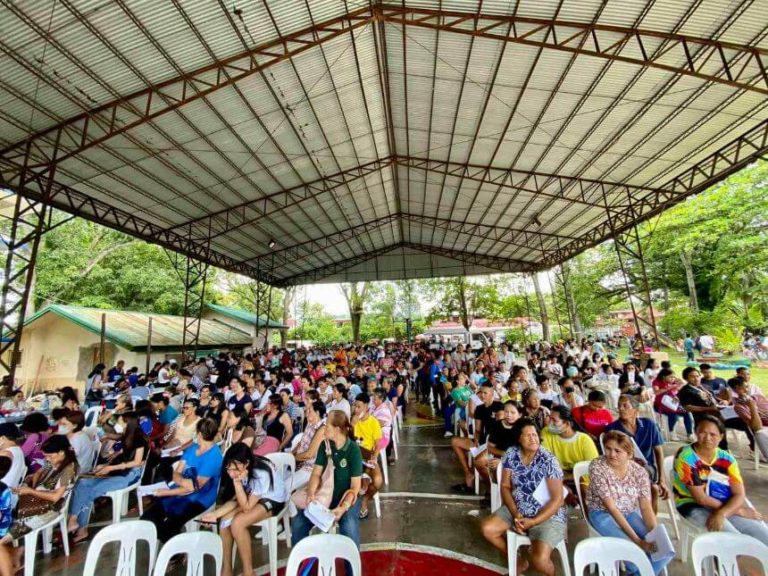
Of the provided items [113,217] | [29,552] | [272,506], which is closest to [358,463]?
[272,506]

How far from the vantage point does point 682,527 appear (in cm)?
263

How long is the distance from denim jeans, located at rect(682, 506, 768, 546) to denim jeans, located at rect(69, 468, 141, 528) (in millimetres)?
4454

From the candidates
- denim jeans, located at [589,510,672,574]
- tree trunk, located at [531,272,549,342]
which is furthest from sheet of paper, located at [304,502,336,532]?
tree trunk, located at [531,272,549,342]

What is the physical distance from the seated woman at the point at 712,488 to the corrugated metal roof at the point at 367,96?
5.32m

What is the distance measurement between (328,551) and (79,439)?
10.00 ft

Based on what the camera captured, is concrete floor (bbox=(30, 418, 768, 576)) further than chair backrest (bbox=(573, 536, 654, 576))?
Yes

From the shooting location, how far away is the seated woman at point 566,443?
9.83 feet

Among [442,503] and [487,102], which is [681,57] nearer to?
[487,102]

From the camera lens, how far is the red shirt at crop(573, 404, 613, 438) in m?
3.73

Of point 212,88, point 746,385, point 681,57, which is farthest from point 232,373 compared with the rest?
point 681,57

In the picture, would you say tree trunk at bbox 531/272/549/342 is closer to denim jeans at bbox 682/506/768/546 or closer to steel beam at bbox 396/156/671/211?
steel beam at bbox 396/156/671/211

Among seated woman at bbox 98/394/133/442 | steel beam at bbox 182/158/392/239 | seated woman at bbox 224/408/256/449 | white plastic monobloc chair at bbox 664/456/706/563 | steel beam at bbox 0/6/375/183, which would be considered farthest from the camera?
steel beam at bbox 182/158/392/239

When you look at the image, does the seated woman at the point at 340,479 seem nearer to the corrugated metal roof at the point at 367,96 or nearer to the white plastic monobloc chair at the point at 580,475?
the white plastic monobloc chair at the point at 580,475

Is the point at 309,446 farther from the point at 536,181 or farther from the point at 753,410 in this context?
the point at 536,181
